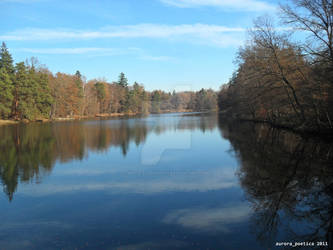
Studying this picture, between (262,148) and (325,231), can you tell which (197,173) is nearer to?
(325,231)

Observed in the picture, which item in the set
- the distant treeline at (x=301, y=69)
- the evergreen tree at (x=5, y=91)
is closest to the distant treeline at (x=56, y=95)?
the evergreen tree at (x=5, y=91)

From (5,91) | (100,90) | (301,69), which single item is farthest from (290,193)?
(100,90)

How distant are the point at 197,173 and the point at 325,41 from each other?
11.6 metres

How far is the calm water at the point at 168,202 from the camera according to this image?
523cm

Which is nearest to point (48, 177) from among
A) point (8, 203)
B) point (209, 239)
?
point (8, 203)

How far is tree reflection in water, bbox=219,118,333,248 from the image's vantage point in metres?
5.44

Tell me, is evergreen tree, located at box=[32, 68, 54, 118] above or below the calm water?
above

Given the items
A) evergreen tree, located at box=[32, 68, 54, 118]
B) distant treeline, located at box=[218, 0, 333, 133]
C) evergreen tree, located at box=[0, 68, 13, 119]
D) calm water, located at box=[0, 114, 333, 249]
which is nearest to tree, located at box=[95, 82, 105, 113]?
evergreen tree, located at box=[32, 68, 54, 118]

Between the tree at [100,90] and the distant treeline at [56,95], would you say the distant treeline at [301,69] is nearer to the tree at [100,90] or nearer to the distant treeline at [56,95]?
the distant treeline at [56,95]

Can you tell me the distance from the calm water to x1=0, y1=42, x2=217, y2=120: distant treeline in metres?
42.4

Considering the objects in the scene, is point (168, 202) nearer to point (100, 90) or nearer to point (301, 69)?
point (301, 69)

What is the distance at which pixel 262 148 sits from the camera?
51.2 ft

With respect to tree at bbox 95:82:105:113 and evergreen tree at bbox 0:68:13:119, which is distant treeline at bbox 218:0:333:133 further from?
tree at bbox 95:82:105:113

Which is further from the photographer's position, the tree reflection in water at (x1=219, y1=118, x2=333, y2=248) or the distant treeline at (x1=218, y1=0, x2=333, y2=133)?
the distant treeline at (x1=218, y1=0, x2=333, y2=133)
